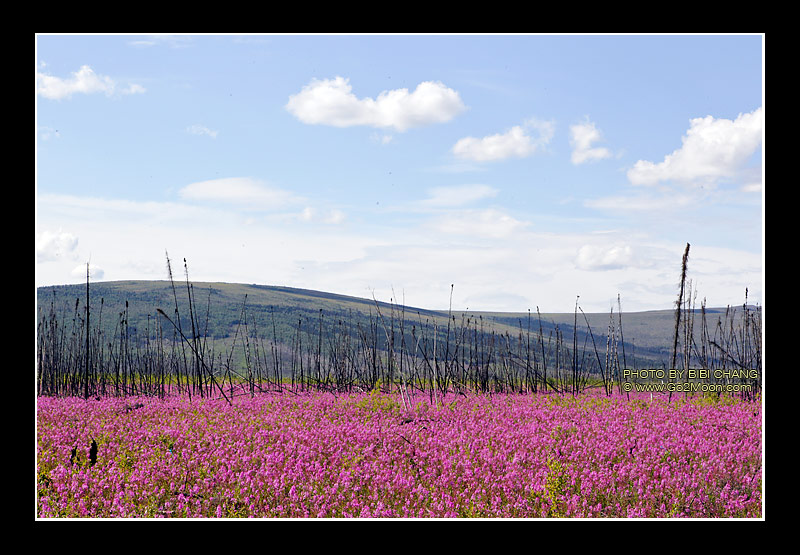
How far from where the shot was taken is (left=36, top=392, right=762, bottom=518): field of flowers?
18.7ft

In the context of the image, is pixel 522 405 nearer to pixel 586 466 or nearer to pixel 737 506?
pixel 586 466

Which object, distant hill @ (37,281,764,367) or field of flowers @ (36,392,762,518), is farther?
distant hill @ (37,281,764,367)

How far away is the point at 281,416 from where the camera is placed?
33.5ft

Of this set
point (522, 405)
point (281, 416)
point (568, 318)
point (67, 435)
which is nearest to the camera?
point (67, 435)

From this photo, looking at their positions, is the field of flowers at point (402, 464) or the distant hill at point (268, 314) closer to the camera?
the field of flowers at point (402, 464)

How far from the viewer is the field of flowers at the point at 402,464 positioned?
571cm

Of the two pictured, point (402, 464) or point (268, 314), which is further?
point (268, 314)

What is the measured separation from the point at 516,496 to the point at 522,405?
6.03m

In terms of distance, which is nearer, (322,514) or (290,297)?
(322,514)

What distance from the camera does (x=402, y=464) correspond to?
6.97m
